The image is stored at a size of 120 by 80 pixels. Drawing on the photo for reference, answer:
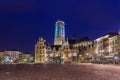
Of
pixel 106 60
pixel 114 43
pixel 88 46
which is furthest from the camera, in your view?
pixel 88 46

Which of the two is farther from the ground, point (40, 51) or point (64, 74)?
point (40, 51)

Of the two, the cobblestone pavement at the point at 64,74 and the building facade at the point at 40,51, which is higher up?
the building facade at the point at 40,51

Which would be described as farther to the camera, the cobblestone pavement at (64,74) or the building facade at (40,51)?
the building facade at (40,51)

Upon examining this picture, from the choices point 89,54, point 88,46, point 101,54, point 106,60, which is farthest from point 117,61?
point 88,46

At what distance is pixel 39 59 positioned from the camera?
19988cm

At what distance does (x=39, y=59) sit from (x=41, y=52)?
6177 millimetres

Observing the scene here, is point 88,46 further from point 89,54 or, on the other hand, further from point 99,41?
point 99,41

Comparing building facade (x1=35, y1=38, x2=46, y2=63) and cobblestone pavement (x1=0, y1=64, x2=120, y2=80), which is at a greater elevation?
building facade (x1=35, y1=38, x2=46, y2=63)

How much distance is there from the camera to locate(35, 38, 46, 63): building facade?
19562 cm

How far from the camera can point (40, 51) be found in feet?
646

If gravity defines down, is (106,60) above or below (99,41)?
below

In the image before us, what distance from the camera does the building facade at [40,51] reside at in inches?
7702

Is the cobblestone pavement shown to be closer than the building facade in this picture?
Yes

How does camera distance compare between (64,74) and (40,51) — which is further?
(40,51)
